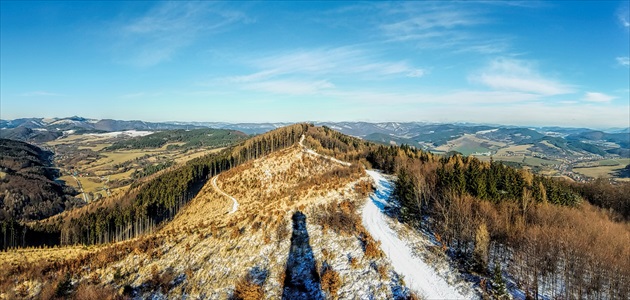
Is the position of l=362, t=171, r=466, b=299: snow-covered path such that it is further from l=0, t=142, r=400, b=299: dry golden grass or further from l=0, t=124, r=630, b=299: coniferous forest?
l=0, t=124, r=630, b=299: coniferous forest

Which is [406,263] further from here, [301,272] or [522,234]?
[522,234]

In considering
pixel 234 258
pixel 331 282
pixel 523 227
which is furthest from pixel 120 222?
pixel 523 227

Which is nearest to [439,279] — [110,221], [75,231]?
[110,221]

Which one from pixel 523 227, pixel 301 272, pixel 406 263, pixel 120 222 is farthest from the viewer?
pixel 120 222

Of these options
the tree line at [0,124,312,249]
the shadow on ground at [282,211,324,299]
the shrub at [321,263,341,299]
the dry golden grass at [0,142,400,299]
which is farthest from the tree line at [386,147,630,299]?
the tree line at [0,124,312,249]

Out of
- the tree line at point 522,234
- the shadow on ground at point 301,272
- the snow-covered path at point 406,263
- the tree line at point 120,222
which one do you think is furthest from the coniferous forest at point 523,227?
the tree line at point 120,222

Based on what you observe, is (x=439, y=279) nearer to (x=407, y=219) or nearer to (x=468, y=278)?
(x=468, y=278)
